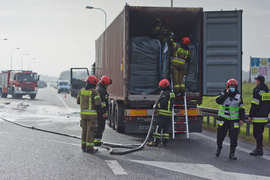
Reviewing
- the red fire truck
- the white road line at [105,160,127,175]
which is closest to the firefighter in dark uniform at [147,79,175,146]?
the white road line at [105,160,127,175]

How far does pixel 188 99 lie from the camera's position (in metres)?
10.7

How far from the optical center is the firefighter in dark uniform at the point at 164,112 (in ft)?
30.5

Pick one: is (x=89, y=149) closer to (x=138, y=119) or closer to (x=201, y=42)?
(x=138, y=119)

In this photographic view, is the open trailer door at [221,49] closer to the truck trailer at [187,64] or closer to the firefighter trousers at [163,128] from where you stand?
the truck trailer at [187,64]

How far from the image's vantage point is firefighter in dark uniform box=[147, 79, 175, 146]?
9.30m

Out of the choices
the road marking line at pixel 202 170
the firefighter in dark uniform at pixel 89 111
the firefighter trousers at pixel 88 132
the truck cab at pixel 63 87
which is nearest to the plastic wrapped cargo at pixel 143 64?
the firefighter in dark uniform at pixel 89 111

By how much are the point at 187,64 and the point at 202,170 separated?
4.85 m

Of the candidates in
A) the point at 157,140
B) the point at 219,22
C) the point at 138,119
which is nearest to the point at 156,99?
the point at 138,119

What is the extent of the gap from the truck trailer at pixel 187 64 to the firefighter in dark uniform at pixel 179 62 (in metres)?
0.25

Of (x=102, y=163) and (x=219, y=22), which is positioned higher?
(x=219, y=22)

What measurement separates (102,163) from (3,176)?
5.98 feet

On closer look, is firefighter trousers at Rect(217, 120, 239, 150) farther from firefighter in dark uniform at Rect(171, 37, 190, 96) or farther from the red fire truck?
the red fire truck

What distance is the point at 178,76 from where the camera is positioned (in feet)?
34.3

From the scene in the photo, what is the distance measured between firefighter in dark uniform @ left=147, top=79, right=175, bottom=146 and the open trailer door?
1801mm
